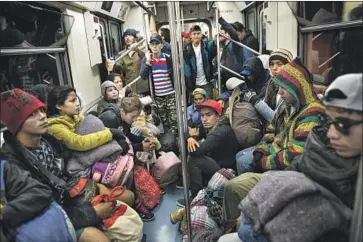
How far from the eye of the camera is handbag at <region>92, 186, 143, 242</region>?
1.82 m

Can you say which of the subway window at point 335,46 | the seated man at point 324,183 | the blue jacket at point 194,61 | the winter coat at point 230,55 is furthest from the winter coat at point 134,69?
the seated man at point 324,183

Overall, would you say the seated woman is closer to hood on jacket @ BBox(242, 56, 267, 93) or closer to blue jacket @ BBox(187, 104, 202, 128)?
blue jacket @ BBox(187, 104, 202, 128)

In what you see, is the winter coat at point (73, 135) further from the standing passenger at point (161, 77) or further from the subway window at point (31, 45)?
the standing passenger at point (161, 77)

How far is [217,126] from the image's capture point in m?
2.44

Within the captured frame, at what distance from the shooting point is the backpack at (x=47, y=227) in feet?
3.79

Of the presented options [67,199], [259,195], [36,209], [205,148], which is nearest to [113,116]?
[205,148]

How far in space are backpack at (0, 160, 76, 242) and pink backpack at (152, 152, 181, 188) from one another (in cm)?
157

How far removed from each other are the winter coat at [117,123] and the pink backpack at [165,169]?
0.37m

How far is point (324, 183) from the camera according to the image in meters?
1.08

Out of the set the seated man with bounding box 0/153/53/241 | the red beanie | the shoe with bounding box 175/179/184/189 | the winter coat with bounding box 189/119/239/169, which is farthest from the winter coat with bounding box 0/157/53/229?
the shoe with bounding box 175/179/184/189

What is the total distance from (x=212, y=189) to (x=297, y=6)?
1.38 metres

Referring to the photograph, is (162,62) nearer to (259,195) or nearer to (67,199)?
(67,199)

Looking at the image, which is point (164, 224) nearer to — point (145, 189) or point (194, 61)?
point (145, 189)

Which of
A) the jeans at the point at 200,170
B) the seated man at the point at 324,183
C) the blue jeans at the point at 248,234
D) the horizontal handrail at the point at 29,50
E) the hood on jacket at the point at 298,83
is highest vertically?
the horizontal handrail at the point at 29,50
